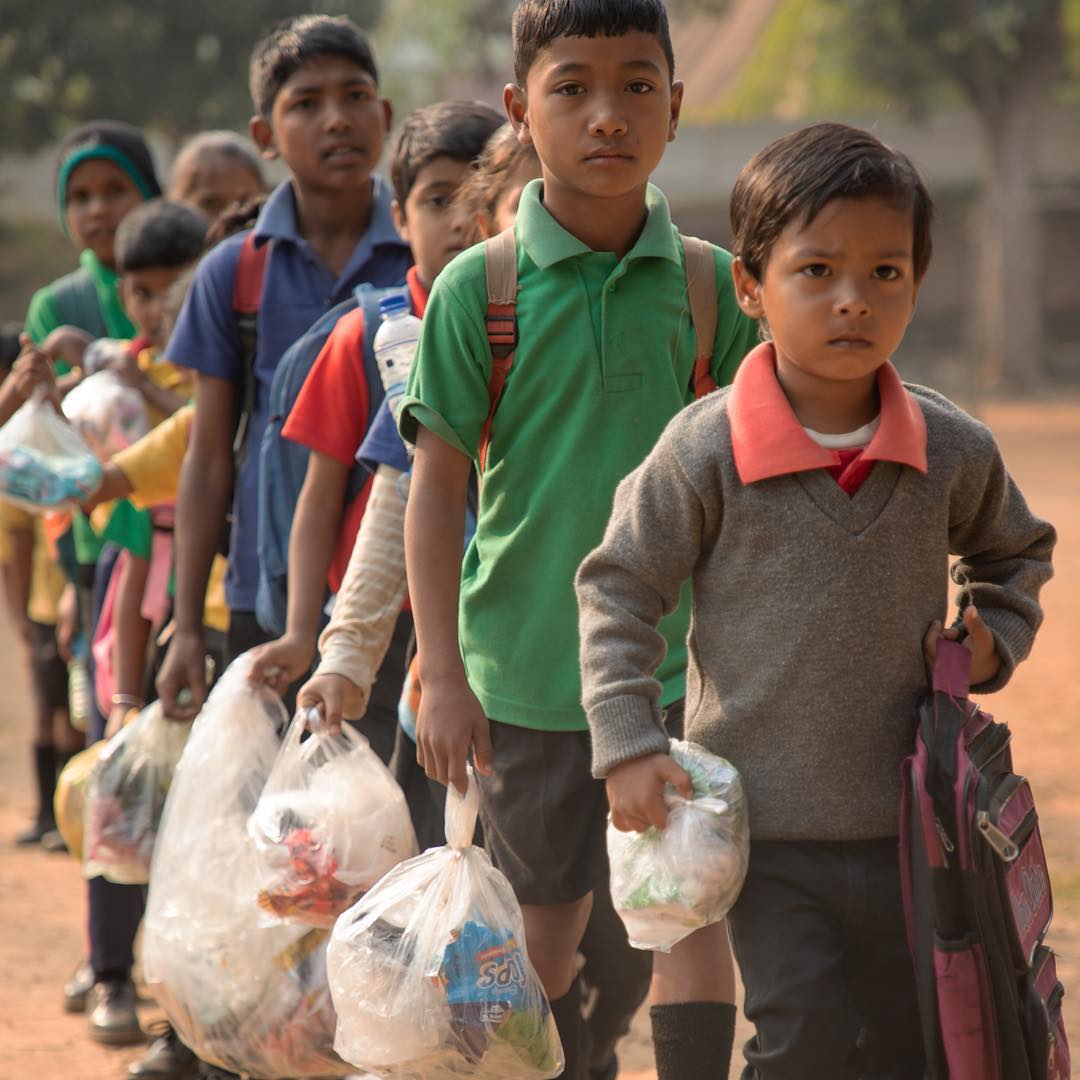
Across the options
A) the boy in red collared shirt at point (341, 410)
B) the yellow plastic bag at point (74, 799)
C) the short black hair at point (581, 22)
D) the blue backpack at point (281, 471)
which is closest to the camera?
the short black hair at point (581, 22)

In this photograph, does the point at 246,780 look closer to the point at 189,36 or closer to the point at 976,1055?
the point at 976,1055

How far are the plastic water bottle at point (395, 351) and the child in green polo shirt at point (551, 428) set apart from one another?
42 centimetres

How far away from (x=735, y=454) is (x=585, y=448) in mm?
376

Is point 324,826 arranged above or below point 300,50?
below

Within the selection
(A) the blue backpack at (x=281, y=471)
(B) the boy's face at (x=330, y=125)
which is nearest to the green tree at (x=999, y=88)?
(B) the boy's face at (x=330, y=125)

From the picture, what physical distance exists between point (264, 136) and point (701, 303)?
1.56 m

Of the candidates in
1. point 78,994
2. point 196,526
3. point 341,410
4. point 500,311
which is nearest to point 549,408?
point 500,311

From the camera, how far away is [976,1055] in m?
2.12

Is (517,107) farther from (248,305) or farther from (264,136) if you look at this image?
(264,136)

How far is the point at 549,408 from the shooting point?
259 centimetres

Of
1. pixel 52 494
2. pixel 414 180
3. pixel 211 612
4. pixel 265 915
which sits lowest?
pixel 265 915

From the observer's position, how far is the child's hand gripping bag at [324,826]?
2.87 metres

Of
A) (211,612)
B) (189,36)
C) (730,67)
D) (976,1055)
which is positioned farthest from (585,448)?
(730,67)

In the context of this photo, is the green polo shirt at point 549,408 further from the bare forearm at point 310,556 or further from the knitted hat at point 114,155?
the knitted hat at point 114,155
